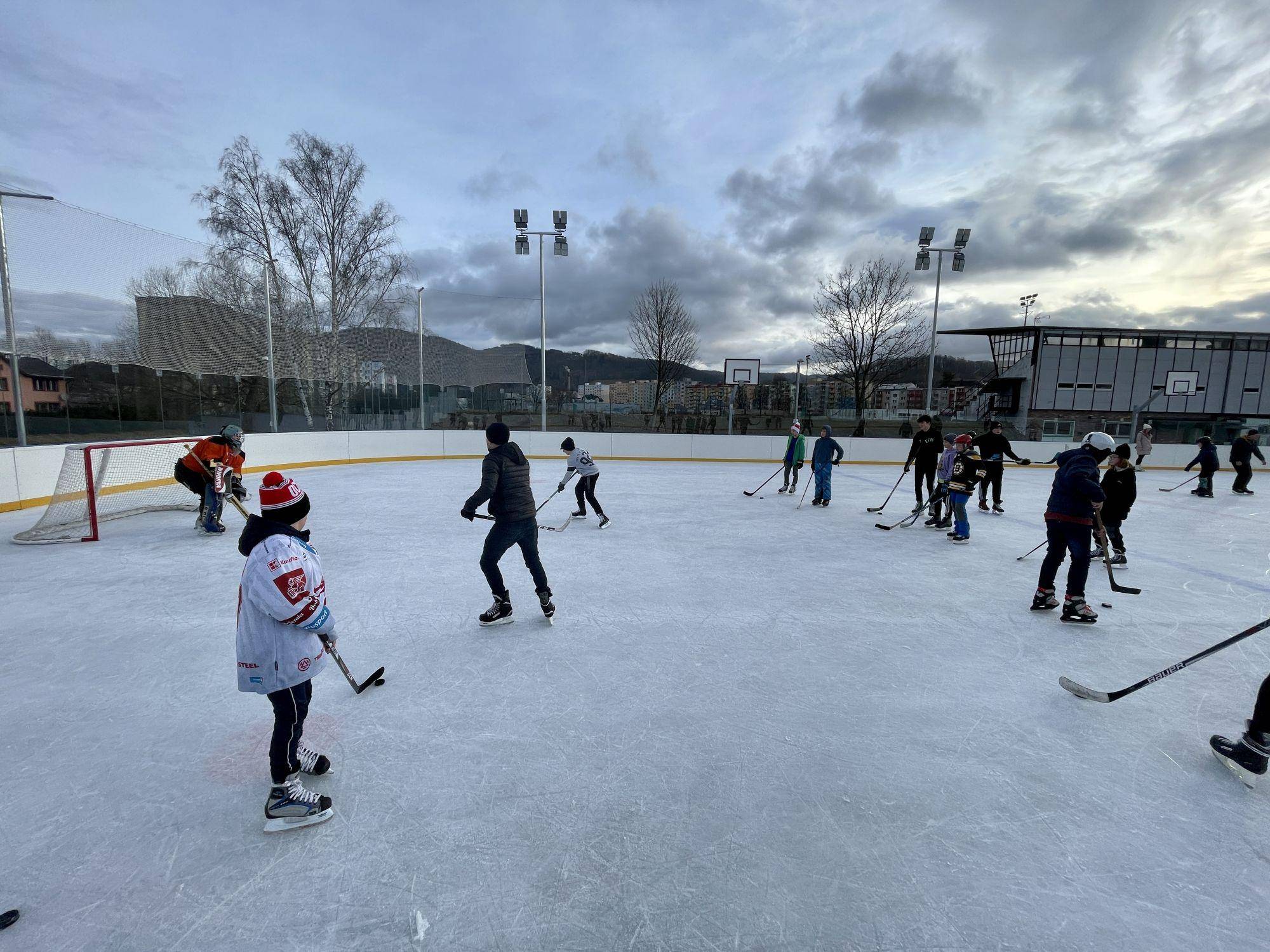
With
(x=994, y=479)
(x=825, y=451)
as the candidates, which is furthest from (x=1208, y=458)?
(x=825, y=451)

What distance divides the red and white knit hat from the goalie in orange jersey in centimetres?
508

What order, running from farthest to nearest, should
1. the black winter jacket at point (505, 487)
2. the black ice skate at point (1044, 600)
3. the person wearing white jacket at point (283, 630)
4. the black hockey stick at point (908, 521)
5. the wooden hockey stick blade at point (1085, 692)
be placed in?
the black hockey stick at point (908, 521) < the black ice skate at point (1044, 600) < the black winter jacket at point (505, 487) < the wooden hockey stick blade at point (1085, 692) < the person wearing white jacket at point (283, 630)

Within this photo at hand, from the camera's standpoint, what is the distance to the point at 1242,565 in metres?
6.20

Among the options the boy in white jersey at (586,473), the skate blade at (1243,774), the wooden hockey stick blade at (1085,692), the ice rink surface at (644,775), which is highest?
the boy in white jersey at (586,473)

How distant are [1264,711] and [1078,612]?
1.96 meters

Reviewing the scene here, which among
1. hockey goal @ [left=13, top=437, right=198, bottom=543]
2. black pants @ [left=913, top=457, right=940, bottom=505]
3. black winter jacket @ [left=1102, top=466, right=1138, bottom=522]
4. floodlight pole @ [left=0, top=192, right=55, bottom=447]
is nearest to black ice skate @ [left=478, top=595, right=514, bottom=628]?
hockey goal @ [left=13, top=437, right=198, bottom=543]

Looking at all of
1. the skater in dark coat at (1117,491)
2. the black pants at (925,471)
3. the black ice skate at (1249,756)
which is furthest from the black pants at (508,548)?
the black pants at (925,471)

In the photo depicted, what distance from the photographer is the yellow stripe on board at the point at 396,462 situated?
327 inches

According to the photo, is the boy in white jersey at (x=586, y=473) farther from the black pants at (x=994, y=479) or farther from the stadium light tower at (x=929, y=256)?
the stadium light tower at (x=929, y=256)

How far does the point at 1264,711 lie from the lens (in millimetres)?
2426

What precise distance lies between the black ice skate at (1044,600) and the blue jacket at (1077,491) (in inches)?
25.2

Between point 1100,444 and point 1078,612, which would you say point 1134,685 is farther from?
point 1100,444

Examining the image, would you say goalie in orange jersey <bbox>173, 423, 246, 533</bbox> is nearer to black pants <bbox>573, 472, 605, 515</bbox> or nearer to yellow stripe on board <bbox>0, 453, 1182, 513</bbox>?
yellow stripe on board <bbox>0, 453, 1182, 513</bbox>

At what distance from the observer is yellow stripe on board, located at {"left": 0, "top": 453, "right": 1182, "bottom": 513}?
8.31 meters
